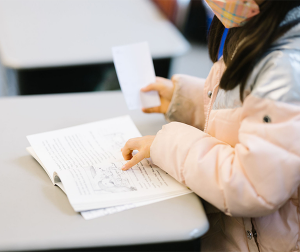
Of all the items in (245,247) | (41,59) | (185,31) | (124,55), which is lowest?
(185,31)

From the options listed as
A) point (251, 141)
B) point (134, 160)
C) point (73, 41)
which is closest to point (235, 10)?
point (251, 141)

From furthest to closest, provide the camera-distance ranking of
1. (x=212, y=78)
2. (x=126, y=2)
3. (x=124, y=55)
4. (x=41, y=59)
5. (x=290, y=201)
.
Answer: (x=126, y=2)
(x=41, y=59)
(x=124, y=55)
(x=212, y=78)
(x=290, y=201)

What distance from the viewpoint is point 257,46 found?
2.03 ft

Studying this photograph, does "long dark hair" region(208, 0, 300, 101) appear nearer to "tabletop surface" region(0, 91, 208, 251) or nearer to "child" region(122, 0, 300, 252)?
"child" region(122, 0, 300, 252)

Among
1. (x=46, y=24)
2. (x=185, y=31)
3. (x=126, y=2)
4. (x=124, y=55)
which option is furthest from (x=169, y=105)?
(x=185, y=31)

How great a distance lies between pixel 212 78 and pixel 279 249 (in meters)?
0.40

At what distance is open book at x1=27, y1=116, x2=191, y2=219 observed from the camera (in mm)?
642

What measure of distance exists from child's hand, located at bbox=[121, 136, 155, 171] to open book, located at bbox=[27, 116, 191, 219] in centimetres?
1

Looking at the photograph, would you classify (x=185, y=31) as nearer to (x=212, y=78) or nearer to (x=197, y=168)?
(x=212, y=78)

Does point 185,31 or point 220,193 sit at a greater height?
point 220,193

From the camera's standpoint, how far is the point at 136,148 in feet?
2.49

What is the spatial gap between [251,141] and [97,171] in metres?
0.31

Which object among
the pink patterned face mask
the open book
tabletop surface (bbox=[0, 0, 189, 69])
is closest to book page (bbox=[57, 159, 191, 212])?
the open book

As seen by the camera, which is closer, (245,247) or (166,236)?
(166,236)
